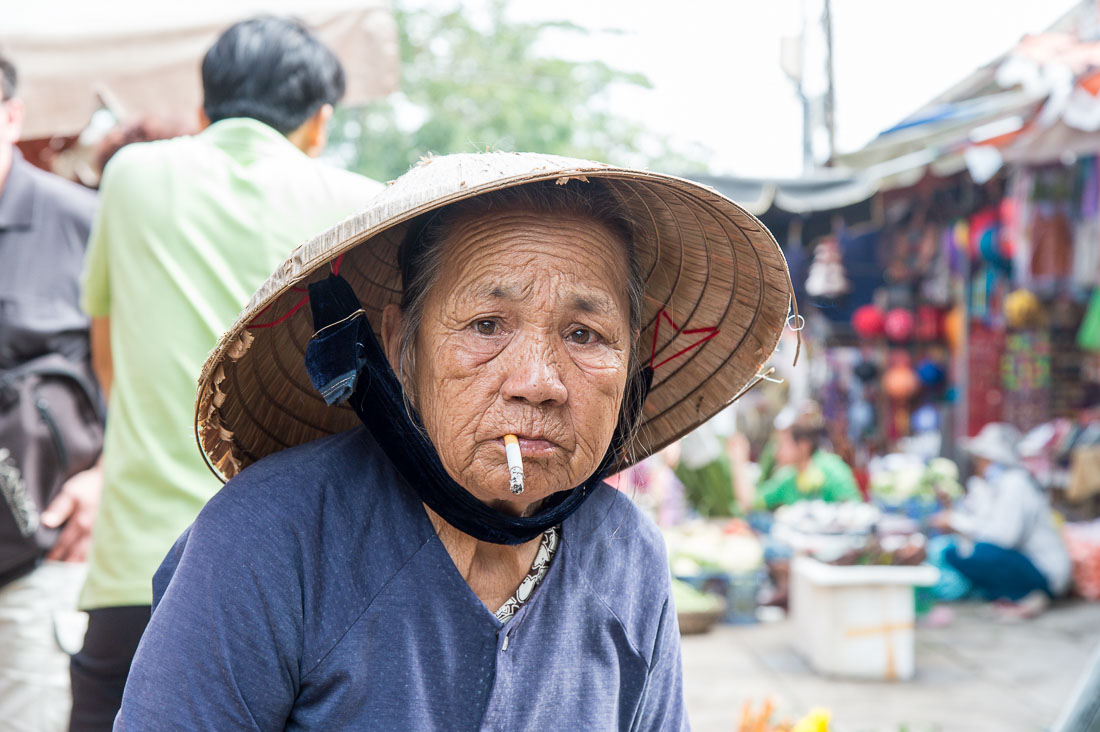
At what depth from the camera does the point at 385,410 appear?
1341mm

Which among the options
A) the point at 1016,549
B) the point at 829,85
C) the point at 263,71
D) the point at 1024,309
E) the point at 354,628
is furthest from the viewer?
the point at 1024,309

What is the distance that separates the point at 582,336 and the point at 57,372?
1764 mm

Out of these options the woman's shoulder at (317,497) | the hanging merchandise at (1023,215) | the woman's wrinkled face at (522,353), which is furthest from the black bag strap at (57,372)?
Result: the hanging merchandise at (1023,215)

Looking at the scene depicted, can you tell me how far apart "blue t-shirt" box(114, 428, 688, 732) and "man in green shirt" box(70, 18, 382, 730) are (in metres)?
0.61

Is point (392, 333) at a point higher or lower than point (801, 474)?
higher

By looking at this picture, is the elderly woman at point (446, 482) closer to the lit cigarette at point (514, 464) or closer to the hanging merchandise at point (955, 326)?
the lit cigarette at point (514, 464)

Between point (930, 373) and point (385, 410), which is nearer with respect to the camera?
point (385, 410)

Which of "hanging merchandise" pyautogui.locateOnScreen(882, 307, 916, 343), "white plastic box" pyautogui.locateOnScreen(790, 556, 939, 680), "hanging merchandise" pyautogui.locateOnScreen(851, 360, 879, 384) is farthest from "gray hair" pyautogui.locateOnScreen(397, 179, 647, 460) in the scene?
"hanging merchandise" pyautogui.locateOnScreen(851, 360, 879, 384)

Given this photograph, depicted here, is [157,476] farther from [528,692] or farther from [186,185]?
[528,692]

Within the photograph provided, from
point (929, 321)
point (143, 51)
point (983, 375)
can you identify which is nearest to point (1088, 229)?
point (983, 375)

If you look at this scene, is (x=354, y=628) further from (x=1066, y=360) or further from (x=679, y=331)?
(x=1066, y=360)

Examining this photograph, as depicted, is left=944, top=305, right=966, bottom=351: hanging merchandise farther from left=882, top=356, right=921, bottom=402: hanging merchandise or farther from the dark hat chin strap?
the dark hat chin strap

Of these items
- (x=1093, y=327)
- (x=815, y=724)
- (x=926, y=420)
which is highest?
(x=815, y=724)

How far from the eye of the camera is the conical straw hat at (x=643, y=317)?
121cm
